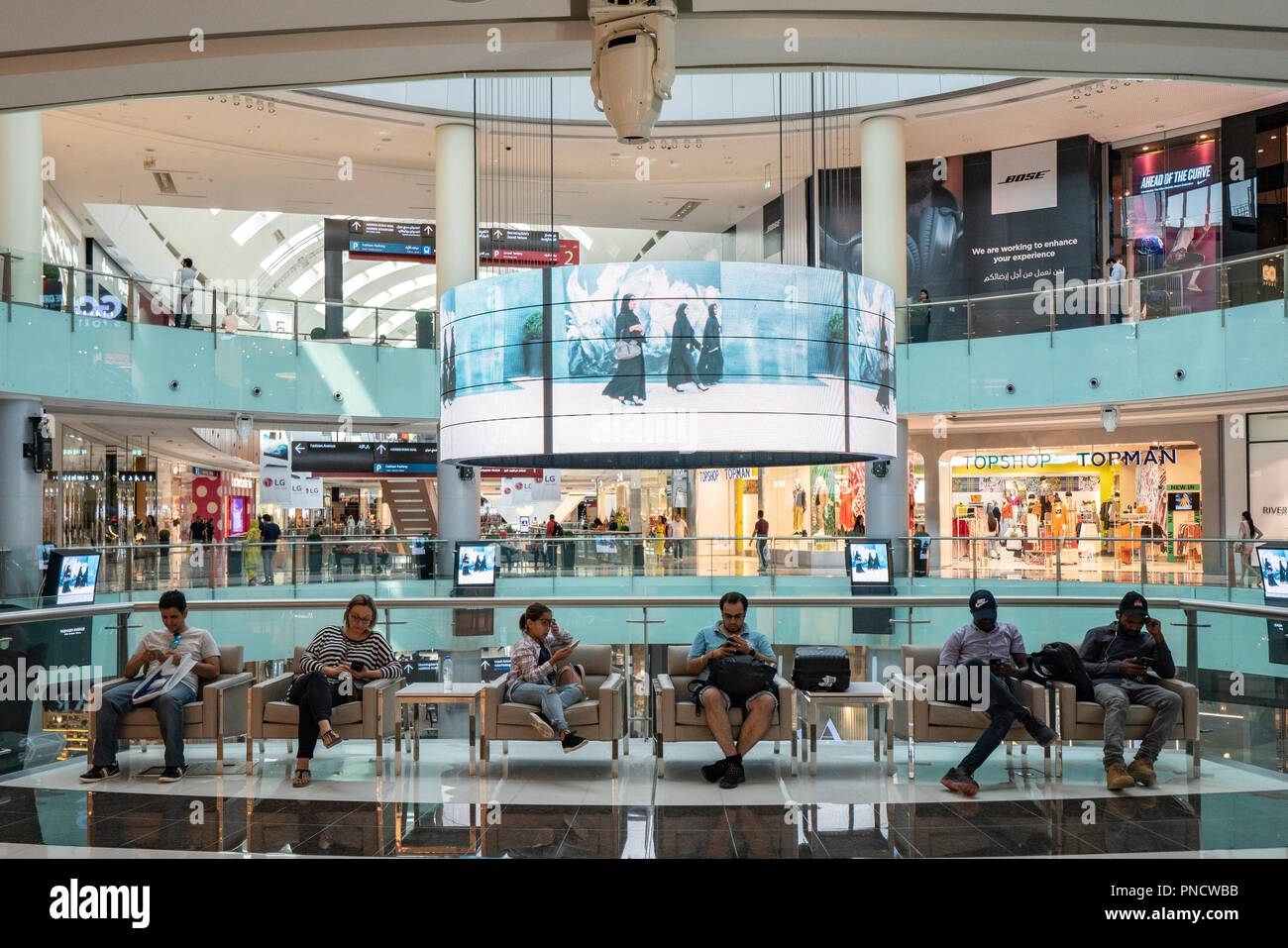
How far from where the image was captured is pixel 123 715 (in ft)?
23.0

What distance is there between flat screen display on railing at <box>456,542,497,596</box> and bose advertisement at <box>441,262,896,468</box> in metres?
8.11

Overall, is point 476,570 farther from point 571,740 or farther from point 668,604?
point 571,740

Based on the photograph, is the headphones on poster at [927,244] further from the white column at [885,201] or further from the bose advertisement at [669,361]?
the bose advertisement at [669,361]

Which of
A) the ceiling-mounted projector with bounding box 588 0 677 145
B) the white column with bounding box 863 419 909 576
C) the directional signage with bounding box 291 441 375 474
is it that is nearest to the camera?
the ceiling-mounted projector with bounding box 588 0 677 145

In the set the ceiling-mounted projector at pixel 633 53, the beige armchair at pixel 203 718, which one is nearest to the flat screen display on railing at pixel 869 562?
the beige armchair at pixel 203 718

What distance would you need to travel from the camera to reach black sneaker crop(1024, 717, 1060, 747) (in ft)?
21.7

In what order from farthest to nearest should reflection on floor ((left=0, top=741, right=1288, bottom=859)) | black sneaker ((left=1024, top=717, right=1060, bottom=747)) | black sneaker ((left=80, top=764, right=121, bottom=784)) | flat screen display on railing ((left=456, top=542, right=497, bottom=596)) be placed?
flat screen display on railing ((left=456, top=542, right=497, bottom=596))
black sneaker ((left=80, top=764, right=121, bottom=784))
black sneaker ((left=1024, top=717, right=1060, bottom=747))
reflection on floor ((left=0, top=741, right=1288, bottom=859))

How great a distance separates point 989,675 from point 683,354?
3484mm

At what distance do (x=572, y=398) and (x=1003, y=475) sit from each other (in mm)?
22218

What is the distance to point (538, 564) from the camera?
17.0 meters

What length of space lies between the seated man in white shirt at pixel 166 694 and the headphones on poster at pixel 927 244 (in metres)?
18.5

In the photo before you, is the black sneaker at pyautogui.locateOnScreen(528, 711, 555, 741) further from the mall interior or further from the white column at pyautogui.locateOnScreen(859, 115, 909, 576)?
the white column at pyautogui.locateOnScreen(859, 115, 909, 576)

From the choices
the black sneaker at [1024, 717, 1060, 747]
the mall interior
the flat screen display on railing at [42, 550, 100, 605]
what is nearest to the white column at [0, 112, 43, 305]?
the mall interior

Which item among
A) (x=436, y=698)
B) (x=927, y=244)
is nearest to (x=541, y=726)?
(x=436, y=698)
